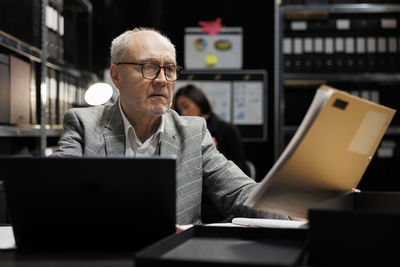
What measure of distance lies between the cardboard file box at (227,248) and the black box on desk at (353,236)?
0.06 m

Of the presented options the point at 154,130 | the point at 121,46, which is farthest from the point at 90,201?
the point at 121,46

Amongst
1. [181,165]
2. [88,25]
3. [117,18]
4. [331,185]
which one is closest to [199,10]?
[117,18]

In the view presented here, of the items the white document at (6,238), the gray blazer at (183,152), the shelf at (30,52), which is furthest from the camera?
the shelf at (30,52)

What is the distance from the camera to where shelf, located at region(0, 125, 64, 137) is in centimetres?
223

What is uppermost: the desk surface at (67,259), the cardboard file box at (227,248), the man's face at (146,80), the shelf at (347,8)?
the shelf at (347,8)

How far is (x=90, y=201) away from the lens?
904 millimetres

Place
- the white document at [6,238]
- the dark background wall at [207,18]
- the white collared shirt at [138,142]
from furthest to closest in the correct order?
the dark background wall at [207,18]
the white collared shirt at [138,142]
the white document at [6,238]

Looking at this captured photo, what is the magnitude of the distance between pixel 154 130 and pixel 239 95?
2752 millimetres

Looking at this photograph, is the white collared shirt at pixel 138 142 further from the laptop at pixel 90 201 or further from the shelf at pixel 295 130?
the shelf at pixel 295 130

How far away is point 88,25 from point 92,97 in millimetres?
2071

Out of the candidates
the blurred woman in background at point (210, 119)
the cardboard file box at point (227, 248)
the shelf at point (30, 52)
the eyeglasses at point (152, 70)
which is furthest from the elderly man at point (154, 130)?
the blurred woman in background at point (210, 119)

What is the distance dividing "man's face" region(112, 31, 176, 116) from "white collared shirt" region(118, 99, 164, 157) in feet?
0.22

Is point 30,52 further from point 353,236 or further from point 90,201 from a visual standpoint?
point 353,236

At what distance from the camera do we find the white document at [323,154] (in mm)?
878
